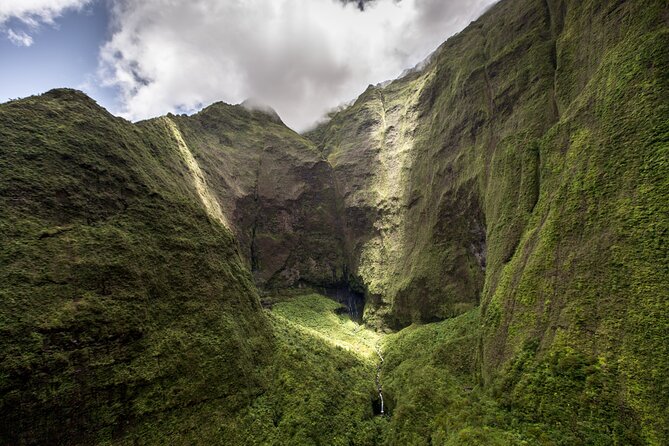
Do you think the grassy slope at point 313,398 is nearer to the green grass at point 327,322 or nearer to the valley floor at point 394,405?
the valley floor at point 394,405

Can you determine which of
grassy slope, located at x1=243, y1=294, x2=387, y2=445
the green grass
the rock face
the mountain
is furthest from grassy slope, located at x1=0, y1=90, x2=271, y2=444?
the rock face

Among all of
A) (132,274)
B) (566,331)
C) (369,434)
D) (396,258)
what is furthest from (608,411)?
(396,258)

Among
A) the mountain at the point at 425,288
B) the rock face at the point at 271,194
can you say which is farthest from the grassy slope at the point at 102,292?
the rock face at the point at 271,194

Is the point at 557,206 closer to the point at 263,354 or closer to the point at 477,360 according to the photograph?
the point at 477,360

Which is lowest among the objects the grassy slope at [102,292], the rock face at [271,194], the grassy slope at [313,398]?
the grassy slope at [313,398]

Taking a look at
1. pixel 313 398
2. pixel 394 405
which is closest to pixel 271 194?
pixel 313 398

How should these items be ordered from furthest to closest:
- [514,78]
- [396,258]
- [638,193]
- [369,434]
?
[396,258] → [514,78] → [369,434] → [638,193]

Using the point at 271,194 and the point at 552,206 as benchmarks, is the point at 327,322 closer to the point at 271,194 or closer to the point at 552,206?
the point at 271,194
